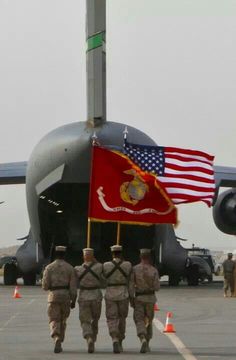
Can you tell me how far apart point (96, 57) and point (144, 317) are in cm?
1741

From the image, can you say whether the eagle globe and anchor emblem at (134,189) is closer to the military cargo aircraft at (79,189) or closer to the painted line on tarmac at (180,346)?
the painted line on tarmac at (180,346)

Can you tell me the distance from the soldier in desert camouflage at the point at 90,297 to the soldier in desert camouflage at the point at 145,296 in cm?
52

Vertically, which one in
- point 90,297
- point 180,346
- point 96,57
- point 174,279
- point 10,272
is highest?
point 96,57

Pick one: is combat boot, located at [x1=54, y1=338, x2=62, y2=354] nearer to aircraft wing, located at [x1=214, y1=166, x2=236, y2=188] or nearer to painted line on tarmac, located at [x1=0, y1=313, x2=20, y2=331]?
painted line on tarmac, located at [x1=0, y1=313, x2=20, y2=331]

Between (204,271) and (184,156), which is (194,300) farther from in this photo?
(204,271)

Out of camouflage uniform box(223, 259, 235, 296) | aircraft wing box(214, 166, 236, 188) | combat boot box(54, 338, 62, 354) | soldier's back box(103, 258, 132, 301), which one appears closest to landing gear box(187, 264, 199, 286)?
aircraft wing box(214, 166, 236, 188)

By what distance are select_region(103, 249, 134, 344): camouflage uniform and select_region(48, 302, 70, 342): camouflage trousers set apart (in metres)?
0.60

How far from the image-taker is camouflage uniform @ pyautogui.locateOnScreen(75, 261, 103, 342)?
531 inches

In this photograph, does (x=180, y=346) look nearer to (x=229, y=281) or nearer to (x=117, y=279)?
(x=117, y=279)

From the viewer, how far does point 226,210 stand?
37.3 metres

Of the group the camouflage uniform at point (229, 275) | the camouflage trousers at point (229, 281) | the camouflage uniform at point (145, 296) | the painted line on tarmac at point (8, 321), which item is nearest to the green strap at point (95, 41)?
the camouflage uniform at point (229, 275)

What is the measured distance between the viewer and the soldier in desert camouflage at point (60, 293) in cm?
1359

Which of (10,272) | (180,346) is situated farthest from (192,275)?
(180,346)

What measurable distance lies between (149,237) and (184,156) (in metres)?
15.8
